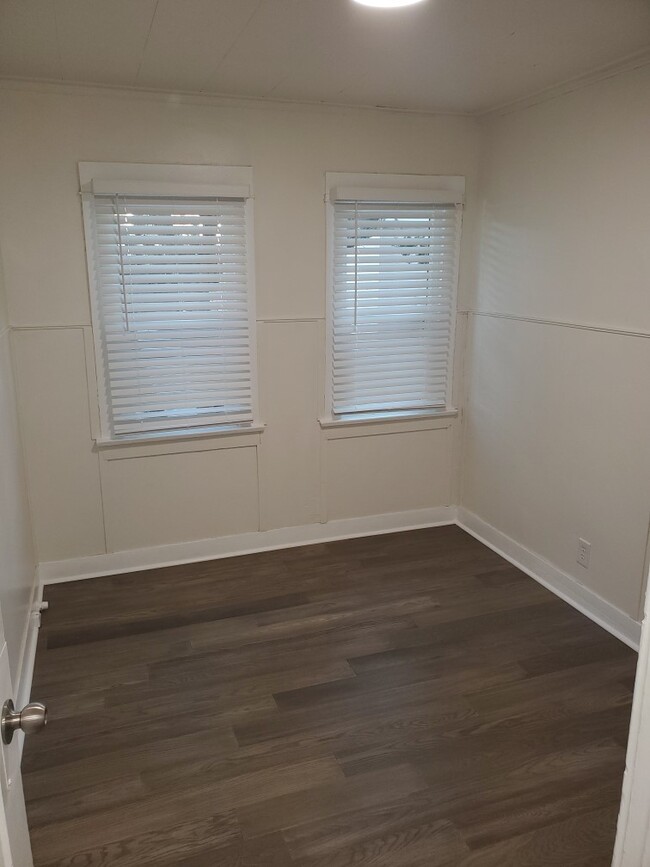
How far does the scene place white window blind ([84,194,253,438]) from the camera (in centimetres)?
341

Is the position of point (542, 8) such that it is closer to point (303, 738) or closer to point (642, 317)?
point (642, 317)

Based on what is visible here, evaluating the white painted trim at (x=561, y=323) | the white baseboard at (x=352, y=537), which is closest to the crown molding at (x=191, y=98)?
the white painted trim at (x=561, y=323)

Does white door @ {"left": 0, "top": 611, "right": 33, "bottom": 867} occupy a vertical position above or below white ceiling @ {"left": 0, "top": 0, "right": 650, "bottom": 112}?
below

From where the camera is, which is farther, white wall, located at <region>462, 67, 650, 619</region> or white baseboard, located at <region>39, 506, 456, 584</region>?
white baseboard, located at <region>39, 506, 456, 584</region>

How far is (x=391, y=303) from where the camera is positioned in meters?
3.97

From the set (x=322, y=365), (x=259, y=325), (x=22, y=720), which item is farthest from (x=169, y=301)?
(x=22, y=720)

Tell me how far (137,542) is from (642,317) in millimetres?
2793

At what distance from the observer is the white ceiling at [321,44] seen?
2238 mm

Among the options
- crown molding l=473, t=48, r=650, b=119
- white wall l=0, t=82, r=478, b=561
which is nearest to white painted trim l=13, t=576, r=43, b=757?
white wall l=0, t=82, r=478, b=561

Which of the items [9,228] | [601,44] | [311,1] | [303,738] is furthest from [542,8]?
[303,738]

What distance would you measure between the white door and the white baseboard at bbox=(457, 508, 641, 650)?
8.55 feet

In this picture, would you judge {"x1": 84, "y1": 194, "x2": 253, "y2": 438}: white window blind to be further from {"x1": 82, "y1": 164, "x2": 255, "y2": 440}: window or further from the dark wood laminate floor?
the dark wood laminate floor

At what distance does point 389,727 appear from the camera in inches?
100

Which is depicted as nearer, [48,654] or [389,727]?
[389,727]
